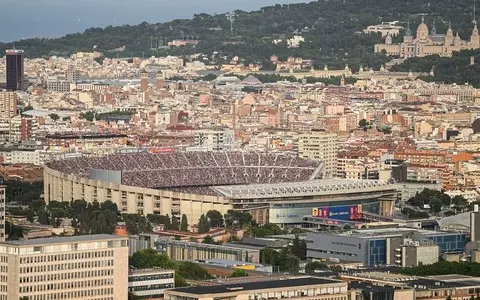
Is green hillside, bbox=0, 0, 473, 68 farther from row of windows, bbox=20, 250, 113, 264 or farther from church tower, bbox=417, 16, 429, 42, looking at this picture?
row of windows, bbox=20, 250, 113, 264

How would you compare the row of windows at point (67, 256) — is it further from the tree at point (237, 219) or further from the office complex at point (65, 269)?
the tree at point (237, 219)

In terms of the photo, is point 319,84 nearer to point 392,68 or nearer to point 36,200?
point 392,68

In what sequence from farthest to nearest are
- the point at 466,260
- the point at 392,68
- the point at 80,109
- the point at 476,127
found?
the point at 392,68 → the point at 80,109 → the point at 476,127 → the point at 466,260

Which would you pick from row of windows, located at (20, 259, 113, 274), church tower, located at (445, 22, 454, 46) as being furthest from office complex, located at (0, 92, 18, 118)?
row of windows, located at (20, 259, 113, 274)

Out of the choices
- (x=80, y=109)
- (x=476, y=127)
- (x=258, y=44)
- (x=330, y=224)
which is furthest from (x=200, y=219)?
(x=258, y=44)

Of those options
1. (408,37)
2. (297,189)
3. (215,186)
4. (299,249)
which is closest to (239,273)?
(299,249)
